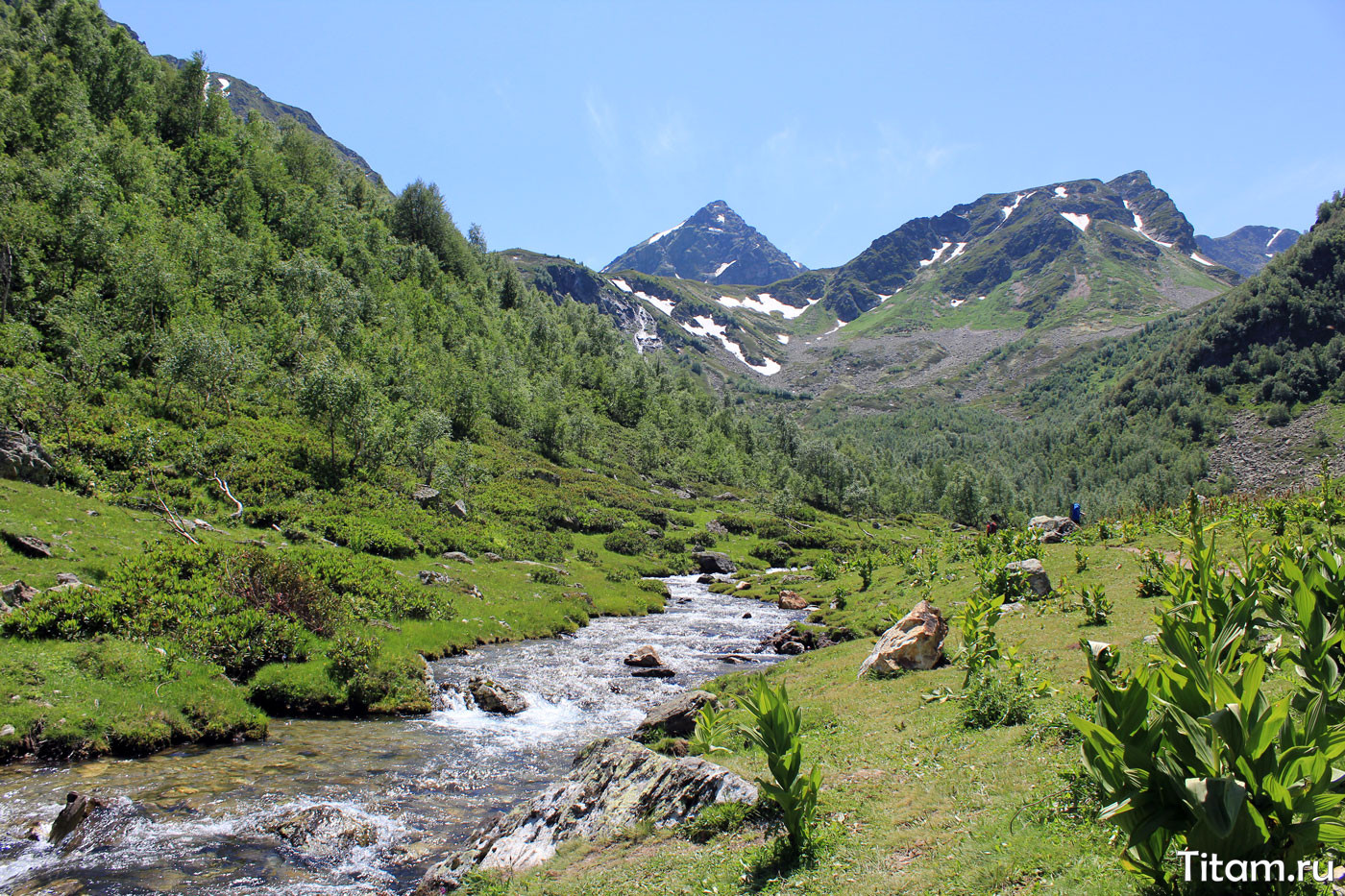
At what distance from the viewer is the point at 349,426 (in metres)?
47.4

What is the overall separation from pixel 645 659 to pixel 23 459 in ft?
94.9

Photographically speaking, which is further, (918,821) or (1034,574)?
(1034,574)

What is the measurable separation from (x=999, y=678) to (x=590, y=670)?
679 inches

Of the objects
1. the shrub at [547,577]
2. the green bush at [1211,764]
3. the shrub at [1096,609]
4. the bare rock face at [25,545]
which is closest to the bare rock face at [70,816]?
the bare rock face at [25,545]

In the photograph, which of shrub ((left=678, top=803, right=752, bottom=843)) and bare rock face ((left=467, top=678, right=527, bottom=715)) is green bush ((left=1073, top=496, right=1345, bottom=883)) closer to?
shrub ((left=678, top=803, right=752, bottom=843))

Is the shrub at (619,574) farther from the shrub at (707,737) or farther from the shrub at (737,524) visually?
the shrub at (707,737)

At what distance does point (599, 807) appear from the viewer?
35.2ft

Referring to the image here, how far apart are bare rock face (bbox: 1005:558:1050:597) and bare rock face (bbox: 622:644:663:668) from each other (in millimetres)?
14740

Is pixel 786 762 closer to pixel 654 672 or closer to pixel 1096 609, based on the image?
pixel 1096 609

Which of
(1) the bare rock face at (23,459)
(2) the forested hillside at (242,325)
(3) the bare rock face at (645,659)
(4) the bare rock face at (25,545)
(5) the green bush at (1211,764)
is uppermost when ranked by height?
(2) the forested hillside at (242,325)

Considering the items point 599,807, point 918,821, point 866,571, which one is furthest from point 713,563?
point 918,821

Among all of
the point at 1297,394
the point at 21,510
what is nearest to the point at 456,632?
the point at 21,510

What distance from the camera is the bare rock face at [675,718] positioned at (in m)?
16.3

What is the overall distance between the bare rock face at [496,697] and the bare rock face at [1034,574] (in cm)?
1887
